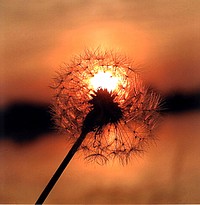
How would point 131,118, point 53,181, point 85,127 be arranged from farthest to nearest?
1. point 131,118
2. point 85,127
3. point 53,181

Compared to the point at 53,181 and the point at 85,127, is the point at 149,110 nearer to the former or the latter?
the point at 85,127


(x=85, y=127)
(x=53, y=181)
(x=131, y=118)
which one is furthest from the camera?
(x=131, y=118)

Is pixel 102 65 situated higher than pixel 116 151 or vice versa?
pixel 102 65

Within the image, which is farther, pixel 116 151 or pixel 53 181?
pixel 116 151

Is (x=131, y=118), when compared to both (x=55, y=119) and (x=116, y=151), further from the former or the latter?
(x=55, y=119)

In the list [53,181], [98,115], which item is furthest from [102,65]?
[53,181]

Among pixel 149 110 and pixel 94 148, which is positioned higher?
pixel 149 110

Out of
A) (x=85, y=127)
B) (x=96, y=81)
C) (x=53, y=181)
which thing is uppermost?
(x=96, y=81)

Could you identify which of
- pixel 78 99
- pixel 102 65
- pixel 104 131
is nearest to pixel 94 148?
pixel 104 131
